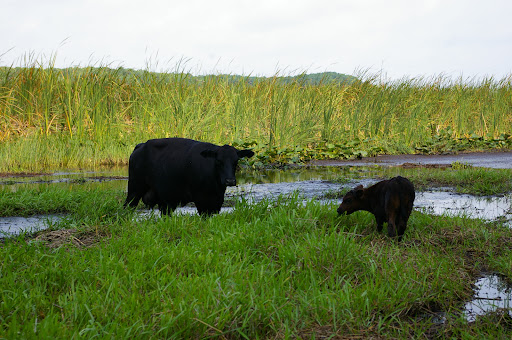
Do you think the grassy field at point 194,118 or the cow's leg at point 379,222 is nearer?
the cow's leg at point 379,222

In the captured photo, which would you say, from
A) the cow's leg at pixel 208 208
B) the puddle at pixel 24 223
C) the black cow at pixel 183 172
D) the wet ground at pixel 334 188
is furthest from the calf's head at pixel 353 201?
the puddle at pixel 24 223

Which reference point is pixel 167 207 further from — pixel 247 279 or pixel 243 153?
pixel 247 279

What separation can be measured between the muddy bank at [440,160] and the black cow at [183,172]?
287 inches

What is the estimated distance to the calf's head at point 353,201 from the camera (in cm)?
503

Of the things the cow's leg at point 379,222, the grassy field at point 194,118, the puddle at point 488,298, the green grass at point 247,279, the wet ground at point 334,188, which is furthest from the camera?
the grassy field at point 194,118

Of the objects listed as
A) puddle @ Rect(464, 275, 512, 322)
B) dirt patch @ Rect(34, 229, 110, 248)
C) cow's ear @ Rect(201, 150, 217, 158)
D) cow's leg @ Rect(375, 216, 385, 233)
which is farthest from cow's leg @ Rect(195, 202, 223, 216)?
puddle @ Rect(464, 275, 512, 322)

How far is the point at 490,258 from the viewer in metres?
4.29

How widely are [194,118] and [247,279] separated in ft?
31.1

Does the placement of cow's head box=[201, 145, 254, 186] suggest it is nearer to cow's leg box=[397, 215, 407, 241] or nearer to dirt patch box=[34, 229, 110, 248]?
dirt patch box=[34, 229, 110, 248]

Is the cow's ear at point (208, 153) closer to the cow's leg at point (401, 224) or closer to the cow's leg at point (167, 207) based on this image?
the cow's leg at point (167, 207)

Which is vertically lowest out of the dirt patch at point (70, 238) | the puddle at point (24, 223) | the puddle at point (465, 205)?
the puddle at point (24, 223)

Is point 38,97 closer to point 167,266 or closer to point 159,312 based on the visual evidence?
point 167,266

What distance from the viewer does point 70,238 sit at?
472 cm

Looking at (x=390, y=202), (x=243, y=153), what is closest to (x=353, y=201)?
(x=390, y=202)
